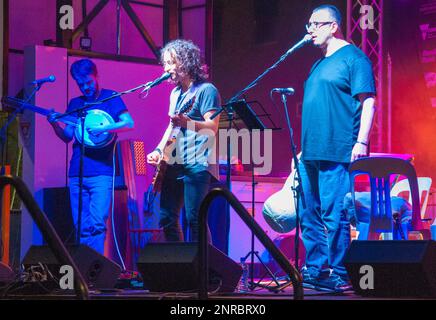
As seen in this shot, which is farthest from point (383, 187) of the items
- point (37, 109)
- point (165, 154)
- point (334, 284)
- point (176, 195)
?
point (37, 109)

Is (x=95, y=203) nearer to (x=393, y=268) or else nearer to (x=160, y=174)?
(x=160, y=174)

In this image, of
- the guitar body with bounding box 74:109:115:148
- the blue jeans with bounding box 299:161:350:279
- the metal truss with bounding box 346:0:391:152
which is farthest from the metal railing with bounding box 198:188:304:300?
the metal truss with bounding box 346:0:391:152

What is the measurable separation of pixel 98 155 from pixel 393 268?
326 centimetres

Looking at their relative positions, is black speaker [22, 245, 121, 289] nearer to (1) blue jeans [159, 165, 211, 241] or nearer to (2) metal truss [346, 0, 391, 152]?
(1) blue jeans [159, 165, 211, 241]

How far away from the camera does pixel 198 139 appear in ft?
20.5

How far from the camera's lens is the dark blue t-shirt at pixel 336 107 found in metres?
5.94

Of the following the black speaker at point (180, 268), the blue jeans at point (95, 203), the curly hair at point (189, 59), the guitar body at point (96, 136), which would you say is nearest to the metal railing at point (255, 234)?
the black speaker at point (180, 268)

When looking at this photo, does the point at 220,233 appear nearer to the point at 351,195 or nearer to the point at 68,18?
the point at 351,195

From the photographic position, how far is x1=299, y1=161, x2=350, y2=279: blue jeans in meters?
5.86

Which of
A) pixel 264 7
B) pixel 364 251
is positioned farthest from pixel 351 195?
pixel 264 7

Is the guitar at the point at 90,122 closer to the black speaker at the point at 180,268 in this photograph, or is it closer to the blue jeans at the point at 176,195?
the blue jeans at the point at 176,195

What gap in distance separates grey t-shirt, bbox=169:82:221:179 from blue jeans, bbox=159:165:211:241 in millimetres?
63

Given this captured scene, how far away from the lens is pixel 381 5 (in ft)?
32.4
